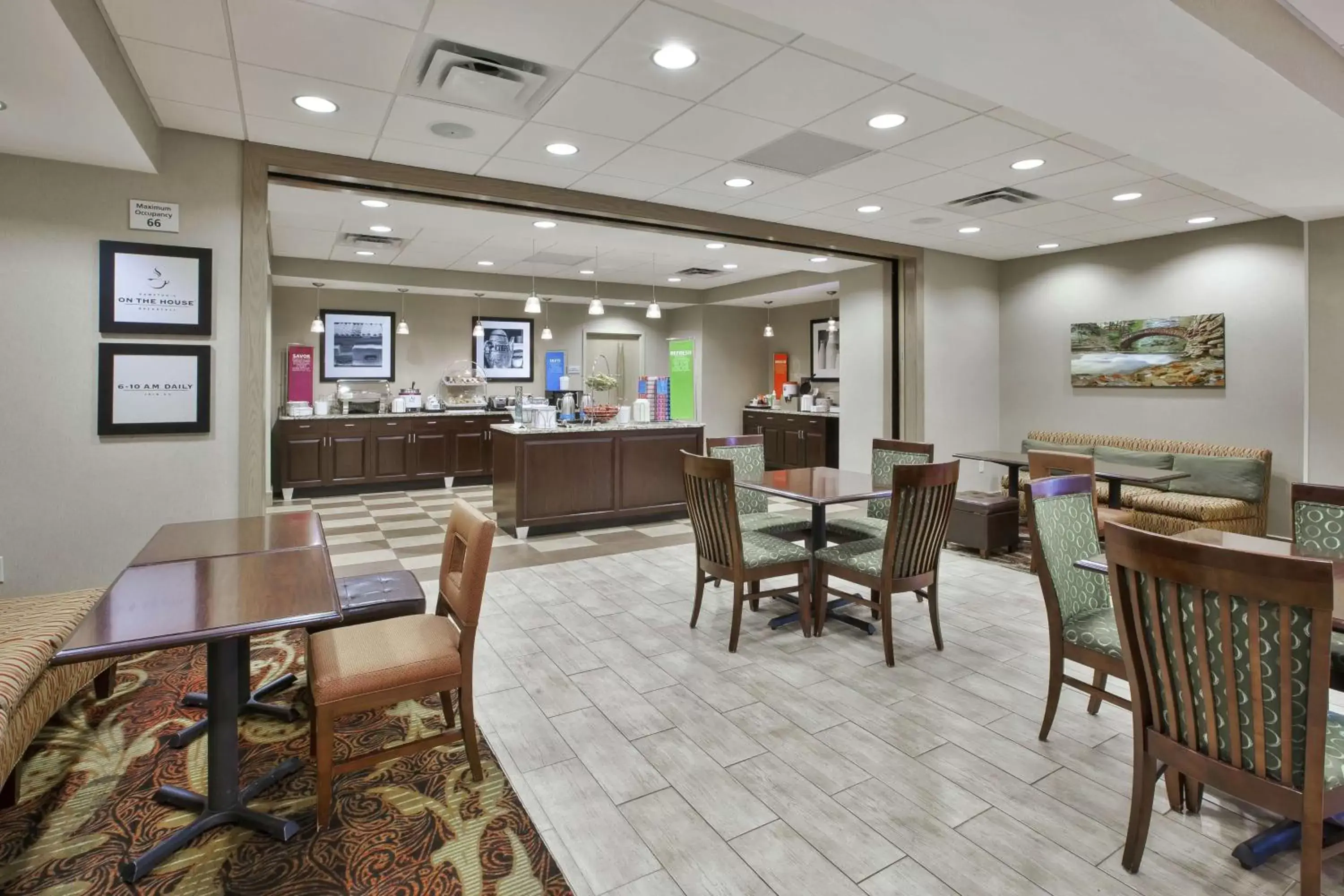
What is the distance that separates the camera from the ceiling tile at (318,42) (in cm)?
258

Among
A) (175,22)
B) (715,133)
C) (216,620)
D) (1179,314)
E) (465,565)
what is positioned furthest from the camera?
(1179,314)

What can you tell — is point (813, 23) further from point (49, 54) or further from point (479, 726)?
point (479, 726)

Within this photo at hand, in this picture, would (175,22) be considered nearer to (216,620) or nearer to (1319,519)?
(216,620)

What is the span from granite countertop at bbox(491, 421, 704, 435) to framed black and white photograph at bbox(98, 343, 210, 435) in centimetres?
259

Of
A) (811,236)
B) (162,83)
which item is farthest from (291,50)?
(811,236)

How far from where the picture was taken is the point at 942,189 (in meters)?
4.84

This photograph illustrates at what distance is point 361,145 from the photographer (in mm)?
4016

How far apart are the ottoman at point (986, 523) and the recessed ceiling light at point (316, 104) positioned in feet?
16.0

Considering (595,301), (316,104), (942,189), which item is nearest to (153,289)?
(316,104)

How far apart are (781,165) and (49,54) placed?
3.48 metres

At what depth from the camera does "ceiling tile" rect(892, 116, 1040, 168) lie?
12.1 feet

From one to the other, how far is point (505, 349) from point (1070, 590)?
8.66m

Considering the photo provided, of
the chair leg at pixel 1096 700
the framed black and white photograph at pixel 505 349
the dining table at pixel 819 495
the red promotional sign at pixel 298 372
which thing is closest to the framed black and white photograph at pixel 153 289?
the dining table at pixel 819 495

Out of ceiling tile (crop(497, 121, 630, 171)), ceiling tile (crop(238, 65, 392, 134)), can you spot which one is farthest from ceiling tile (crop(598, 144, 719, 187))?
ceiling tile (crop(238, 65, 392, 134))
